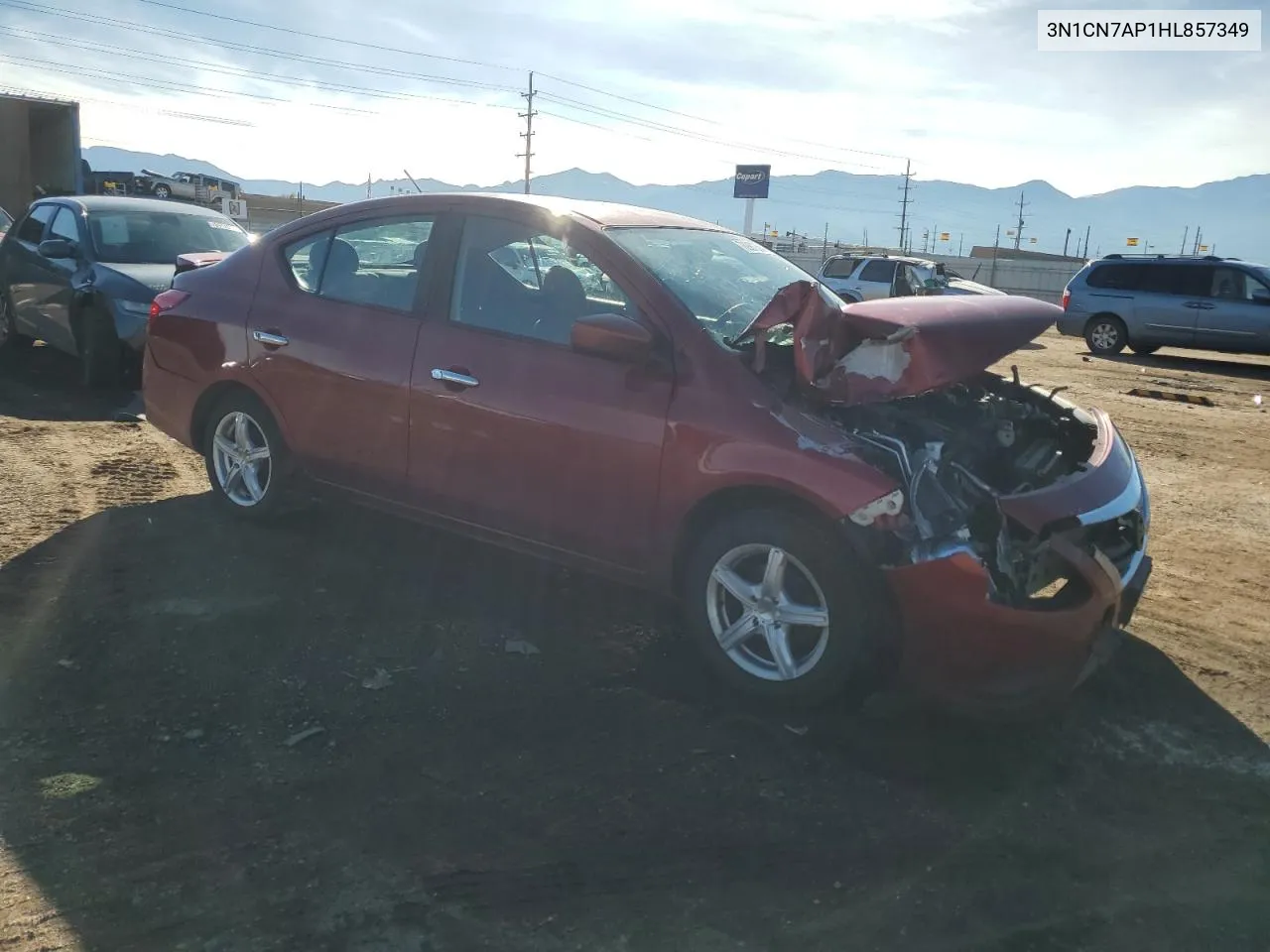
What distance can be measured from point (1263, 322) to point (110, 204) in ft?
55.1

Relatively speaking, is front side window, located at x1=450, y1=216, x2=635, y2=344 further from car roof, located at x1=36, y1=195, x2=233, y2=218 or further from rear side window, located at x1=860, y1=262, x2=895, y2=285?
rear side window, located at x1=860, y1=262, x2=895, y2=285

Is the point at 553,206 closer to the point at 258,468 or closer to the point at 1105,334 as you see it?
the point at 258,468

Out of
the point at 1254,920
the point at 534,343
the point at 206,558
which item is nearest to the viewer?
the point at 1254,920

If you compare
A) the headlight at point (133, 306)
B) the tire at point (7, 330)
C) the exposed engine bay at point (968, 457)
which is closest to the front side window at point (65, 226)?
the headlight at point (133, 306)

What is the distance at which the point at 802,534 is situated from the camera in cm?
340

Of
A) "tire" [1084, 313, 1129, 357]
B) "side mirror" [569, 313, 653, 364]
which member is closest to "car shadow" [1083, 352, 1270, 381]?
"tire" [1084, 313, 1129, 357]

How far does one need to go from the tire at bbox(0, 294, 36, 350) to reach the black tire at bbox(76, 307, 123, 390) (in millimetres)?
2027

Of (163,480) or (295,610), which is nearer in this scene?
(295,610)

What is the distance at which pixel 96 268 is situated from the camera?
857 centimetres

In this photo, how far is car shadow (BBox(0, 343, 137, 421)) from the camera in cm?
794

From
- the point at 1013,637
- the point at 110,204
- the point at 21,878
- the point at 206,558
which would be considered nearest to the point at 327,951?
the point at 21,878

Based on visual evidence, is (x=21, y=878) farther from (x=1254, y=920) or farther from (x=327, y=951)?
(x=1254, y=920)

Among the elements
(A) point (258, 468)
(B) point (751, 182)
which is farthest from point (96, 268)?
(B) point (751, 182)

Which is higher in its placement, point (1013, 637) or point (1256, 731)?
point (1013, 637)
